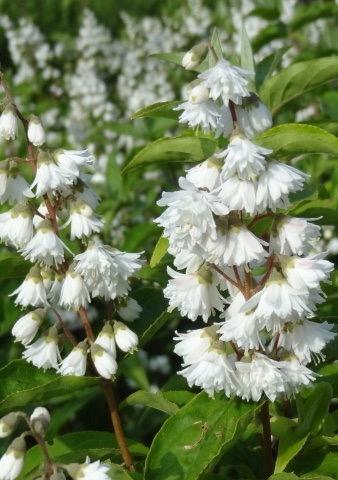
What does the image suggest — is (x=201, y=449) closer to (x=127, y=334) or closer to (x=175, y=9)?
(x=127, y=334)

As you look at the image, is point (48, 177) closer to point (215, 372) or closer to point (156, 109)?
point (156, 109)

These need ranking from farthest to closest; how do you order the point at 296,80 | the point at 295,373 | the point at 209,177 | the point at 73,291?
the point at 296,80 < the point at 73,291 < the point at 295,373 < the point at 209,177

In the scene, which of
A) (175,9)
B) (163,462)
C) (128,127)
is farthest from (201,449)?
(175,9)

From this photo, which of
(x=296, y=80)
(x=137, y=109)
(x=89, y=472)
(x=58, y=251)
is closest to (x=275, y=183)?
(x=58, y=251)

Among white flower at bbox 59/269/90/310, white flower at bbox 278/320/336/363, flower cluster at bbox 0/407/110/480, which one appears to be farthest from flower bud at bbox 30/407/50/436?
white flower at bbox 278/320/336/363

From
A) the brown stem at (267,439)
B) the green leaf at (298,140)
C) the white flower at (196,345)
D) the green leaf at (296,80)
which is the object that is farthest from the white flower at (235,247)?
the green leaf at (296,80)

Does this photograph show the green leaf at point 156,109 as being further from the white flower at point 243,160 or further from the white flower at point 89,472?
the white flower at point 89,472
